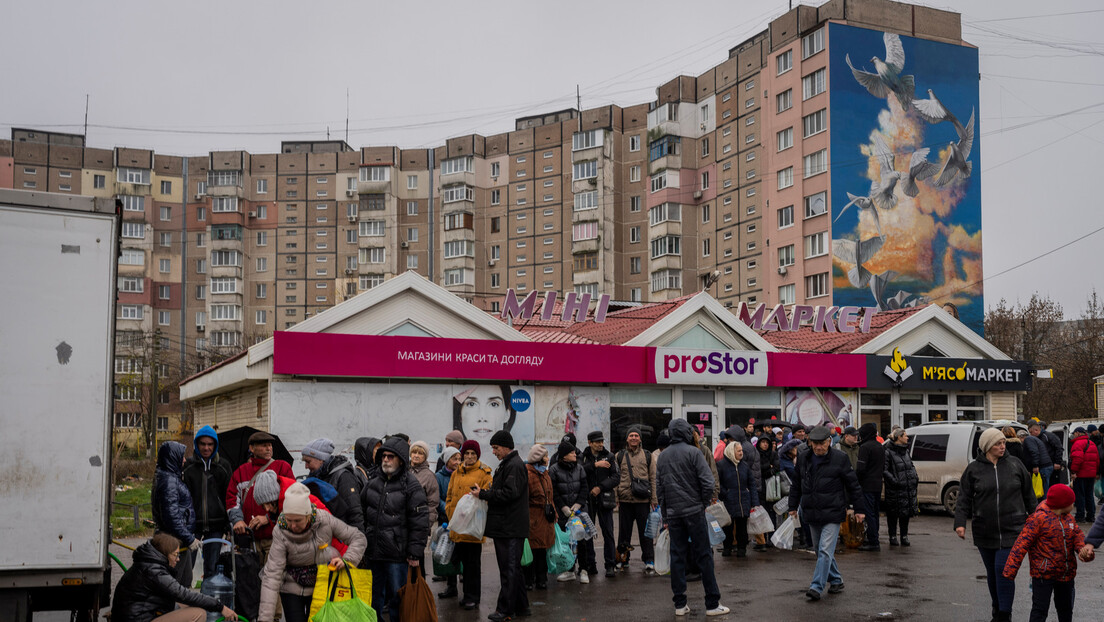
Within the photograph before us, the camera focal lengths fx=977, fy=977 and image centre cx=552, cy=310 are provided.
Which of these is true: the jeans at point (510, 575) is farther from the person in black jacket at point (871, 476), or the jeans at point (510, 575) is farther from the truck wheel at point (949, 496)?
the truck wheel at point (949, 496)

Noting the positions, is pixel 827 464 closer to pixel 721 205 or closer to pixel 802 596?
pixel 802 596

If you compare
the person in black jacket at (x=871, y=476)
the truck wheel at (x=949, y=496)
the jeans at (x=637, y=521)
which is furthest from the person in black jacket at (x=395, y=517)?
the truck wheel at (x=949, y=496)

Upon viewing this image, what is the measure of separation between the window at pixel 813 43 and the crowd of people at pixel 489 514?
5080 centimetres

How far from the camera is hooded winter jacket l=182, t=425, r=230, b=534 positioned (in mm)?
9320

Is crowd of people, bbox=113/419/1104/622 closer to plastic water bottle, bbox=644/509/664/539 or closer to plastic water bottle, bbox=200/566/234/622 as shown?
plastic water bottle, bbox=644/509/664/539

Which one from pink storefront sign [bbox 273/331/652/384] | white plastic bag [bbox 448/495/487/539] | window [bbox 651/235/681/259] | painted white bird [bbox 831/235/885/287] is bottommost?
white plastic bag [bbox 448/495/487/539]

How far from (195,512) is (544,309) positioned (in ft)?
54.5

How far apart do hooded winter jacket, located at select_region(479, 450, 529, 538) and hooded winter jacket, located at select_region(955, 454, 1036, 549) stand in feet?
13.4

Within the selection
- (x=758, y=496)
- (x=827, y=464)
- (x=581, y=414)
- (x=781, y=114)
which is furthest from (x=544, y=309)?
(x=781, y=114)

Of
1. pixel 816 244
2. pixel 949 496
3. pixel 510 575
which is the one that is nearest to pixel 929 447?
pixel 949 496

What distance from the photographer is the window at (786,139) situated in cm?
6084

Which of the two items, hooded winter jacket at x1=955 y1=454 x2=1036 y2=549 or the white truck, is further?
hooded winter jacket at x1=955 y1=454 x2=1036 y2=549

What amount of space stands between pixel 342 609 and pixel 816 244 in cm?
5509

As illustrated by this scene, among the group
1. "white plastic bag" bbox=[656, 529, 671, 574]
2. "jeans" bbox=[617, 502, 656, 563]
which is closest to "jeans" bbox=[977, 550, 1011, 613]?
"white plastic bag" bbox=[656, 529, 671, 574]
